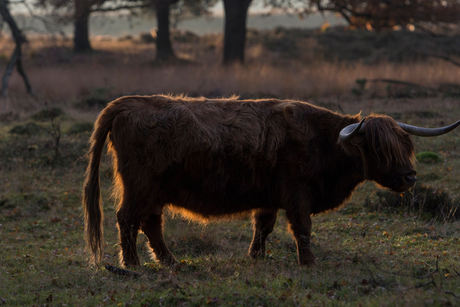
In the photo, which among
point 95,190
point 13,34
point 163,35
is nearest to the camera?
point 95,190

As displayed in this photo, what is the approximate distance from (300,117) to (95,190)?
7.28 ft

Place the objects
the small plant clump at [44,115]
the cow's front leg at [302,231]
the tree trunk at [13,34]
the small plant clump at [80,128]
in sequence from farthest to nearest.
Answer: the tree trunk at [13,34], the small plant clump at [44,115], the small plant clump at [80,128], the cow's front leg at [302,231]

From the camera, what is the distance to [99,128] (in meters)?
5.01

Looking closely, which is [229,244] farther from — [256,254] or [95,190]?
[95,190]

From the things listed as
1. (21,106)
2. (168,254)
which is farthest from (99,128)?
(21,106)

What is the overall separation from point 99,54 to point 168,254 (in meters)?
23.6

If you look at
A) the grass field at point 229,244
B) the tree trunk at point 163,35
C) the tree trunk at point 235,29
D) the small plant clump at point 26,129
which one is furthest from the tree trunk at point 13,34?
the tree trunk at point 163,35

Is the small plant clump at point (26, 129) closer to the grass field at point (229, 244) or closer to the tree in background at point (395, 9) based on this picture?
the grass field at point (229, 244)

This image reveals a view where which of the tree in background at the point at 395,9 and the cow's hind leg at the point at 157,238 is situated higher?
the tree in background at the point at 395,9

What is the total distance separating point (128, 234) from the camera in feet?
16.2

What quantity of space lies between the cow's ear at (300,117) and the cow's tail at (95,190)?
1711 millimetres

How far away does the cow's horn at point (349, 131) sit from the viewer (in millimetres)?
4594

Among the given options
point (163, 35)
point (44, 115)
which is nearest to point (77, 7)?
point (163, 35)

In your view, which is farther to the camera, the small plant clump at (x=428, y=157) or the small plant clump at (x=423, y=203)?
the small plant clump at (x=428, y=157)
